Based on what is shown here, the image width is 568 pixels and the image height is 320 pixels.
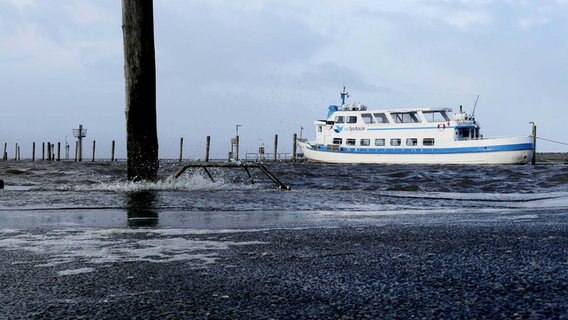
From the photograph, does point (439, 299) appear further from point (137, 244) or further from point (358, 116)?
point (358, 116)

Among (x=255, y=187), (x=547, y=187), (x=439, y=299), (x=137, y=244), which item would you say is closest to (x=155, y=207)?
(x=137, y=244)

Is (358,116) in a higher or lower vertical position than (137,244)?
higher

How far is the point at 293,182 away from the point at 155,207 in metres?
7.73

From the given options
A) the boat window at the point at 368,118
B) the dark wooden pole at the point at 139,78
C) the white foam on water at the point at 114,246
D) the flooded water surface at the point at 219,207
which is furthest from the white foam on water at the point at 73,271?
the boat window at the point at 368,118

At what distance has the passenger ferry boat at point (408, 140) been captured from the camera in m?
43.1

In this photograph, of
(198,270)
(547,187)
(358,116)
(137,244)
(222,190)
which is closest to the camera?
(198,270)

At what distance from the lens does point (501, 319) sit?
1.86 m

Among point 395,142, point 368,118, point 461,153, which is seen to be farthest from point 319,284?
point 368,118

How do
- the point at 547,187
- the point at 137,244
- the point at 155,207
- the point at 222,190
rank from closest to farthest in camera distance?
the point at 137,244, the point at 155,207, the point at 222,190, the point at 547,187

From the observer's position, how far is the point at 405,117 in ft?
155

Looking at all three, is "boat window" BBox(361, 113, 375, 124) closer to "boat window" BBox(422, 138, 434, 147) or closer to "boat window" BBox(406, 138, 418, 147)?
"boat window" BBox(406, 138, 418, 147)

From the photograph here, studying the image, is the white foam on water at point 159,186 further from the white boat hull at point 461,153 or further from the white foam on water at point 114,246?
the white boat hull at point 461,153

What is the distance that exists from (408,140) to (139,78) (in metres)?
38.6

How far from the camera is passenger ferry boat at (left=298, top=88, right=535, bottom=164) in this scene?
141 feet
